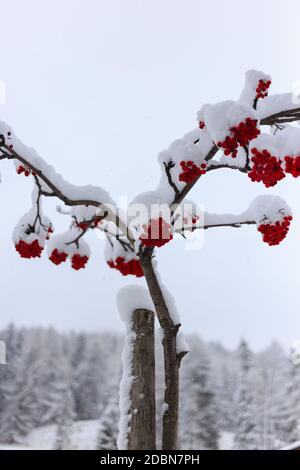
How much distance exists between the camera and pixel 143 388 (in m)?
2.88

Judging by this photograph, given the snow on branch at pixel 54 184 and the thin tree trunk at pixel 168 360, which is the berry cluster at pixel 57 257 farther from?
the thin tree trunk at pixel 168 360

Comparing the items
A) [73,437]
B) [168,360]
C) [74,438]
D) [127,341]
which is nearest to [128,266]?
[127,341]

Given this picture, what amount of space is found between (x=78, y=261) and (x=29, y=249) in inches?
26.4

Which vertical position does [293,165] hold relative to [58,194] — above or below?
below

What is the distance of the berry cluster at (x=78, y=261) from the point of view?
4281 mm

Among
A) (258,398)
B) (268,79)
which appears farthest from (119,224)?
(258,398)

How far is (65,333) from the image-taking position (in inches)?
2547

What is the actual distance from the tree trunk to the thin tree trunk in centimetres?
9

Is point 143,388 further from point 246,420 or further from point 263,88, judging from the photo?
point 246,420

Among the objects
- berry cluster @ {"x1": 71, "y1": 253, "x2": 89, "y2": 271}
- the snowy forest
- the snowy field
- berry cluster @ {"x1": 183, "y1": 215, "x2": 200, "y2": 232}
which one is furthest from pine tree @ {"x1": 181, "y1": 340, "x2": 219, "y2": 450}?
berry cluster @ {"x1": 183, "y1": 215, "x2": 200, "y2": 232}

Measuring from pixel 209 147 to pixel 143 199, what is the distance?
63cm

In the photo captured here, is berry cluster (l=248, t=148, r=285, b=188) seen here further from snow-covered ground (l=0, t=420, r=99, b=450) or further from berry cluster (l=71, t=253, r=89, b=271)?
snow-covered ground (l=0, t=420, r=99, b=450)

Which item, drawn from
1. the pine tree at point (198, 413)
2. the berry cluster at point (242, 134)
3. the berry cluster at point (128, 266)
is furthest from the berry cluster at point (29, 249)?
the pine tree at point (198, 413)

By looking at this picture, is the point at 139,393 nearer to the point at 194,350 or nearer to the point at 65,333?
the point at 194,350
